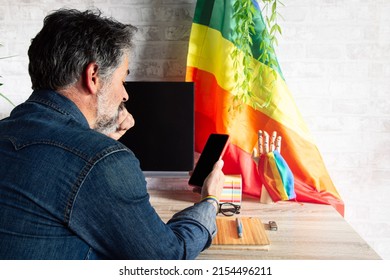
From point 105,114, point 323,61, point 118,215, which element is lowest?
point 118,215

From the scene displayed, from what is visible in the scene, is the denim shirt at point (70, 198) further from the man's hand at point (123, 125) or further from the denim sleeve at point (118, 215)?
the man's hand at point (123, 125)

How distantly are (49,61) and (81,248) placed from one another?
0.43 metres

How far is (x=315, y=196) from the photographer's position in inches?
74.8

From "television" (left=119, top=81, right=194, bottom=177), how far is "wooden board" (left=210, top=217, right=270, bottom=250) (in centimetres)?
41

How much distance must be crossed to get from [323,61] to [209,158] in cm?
71

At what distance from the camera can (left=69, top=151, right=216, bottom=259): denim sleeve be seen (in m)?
0.91

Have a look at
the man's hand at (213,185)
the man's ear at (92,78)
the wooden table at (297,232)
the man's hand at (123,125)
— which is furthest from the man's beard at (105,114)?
the wooden table at (297,232)

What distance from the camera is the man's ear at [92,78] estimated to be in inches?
43.0

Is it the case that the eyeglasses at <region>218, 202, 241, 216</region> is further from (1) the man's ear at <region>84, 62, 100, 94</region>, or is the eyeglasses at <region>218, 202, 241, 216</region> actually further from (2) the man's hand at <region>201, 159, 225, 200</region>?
(1) the man's ear at <region>84, 62, 100, 94</region>

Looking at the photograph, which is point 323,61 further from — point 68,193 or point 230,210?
point 68,193

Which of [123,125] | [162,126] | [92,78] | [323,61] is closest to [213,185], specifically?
[123,125]

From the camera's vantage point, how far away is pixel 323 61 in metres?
2.08

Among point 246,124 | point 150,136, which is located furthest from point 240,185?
point 150,136

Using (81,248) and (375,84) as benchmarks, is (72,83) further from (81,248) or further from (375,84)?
(375,84)
